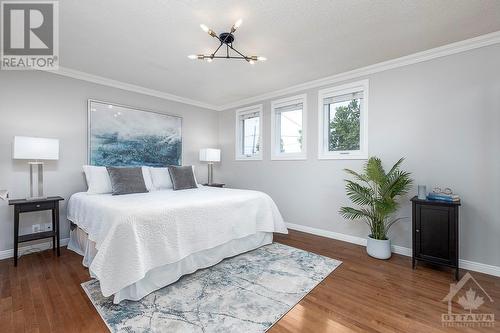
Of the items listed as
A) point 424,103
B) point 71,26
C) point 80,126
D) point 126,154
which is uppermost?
point 71,26

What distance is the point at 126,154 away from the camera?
12.7ft

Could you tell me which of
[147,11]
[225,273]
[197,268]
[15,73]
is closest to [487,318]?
[225,273]

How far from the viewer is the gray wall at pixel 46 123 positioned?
286 cm

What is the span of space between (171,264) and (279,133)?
3014 millimetres

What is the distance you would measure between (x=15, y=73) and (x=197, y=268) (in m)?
3.37

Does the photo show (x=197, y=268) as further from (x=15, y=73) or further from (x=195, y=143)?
(x=15, y=73)

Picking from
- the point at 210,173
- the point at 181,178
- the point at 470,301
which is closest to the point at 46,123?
the point at 181,178

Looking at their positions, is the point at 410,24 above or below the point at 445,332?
above

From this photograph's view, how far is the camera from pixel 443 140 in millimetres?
2684

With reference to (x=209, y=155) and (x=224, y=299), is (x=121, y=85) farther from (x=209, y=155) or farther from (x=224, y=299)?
(x=224, y=299)

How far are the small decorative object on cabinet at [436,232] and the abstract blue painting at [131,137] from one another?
3999 millimetres

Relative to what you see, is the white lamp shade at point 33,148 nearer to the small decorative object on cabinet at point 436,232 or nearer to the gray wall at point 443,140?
the gray wall at point 443,140

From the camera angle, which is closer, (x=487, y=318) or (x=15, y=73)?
(x=487, y=318)

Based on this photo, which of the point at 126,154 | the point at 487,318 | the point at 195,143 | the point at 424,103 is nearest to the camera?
the point at 487,318
